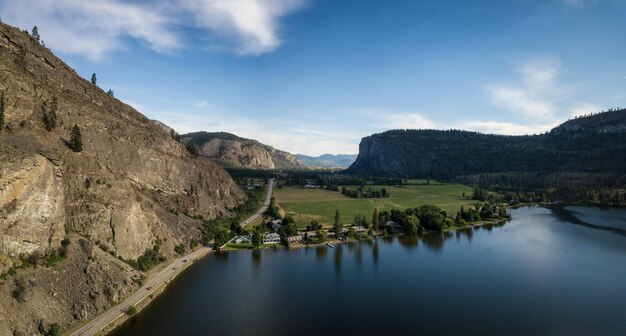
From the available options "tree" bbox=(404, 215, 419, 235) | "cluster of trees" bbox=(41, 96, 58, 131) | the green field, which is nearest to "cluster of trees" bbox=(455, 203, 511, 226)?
the green field

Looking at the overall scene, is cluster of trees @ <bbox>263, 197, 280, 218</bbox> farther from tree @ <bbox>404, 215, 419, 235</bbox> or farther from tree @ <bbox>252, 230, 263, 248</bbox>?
tree @ <bbox>404, 215, 419, 235</bbox>

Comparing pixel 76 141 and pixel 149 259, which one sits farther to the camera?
pixel 149 259

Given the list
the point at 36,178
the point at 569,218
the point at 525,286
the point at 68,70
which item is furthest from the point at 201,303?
the point at 569,218

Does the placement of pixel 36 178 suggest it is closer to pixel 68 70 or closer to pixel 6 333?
pixel 6 333

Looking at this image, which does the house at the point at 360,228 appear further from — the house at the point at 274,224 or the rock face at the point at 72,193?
the rock face at the point at 72,193

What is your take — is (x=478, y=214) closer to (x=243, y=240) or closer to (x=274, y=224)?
(x=274, y=224)

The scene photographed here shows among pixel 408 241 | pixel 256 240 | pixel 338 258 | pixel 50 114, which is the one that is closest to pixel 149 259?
pixel 256 240
